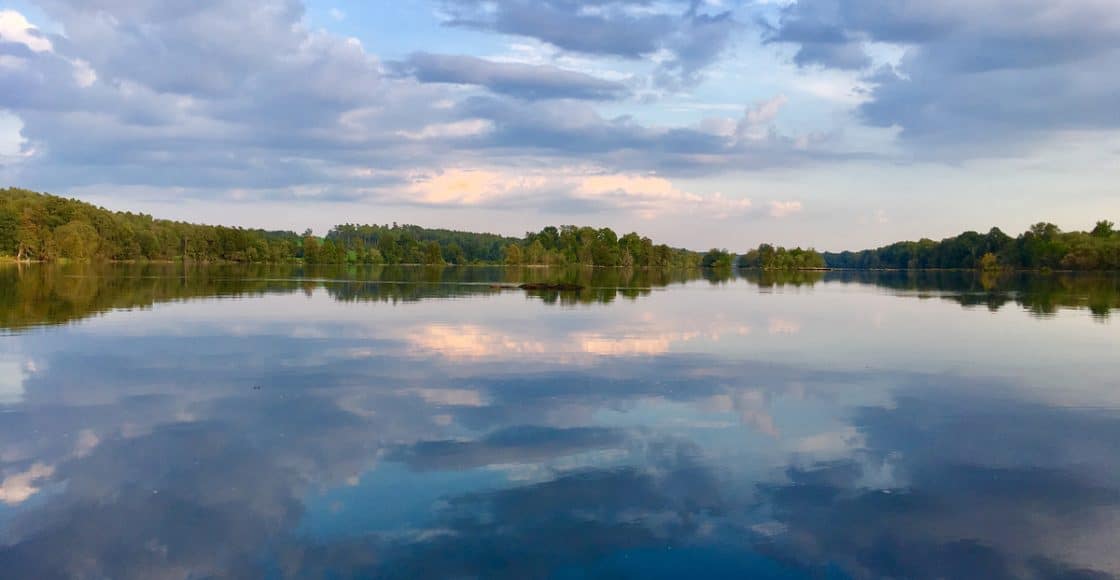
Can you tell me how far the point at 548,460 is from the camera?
501 inches

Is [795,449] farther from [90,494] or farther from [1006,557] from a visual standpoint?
[90,494]

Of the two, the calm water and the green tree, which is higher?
the green tree

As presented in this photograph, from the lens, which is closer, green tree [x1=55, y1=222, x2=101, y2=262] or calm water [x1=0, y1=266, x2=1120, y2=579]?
calm water [x1=0, y1=266, x2=1120, y2=579]

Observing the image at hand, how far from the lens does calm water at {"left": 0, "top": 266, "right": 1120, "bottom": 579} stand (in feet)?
29.7

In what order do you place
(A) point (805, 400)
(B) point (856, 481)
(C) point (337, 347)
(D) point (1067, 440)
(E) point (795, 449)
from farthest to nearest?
(C) point (337, 347)
(A) point (805, 400)
(D) point (1067, 440)
(E) point (795, 449)
(B) point (856, 481)

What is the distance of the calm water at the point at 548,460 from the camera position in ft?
29.7

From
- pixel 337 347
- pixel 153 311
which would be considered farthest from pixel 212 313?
pixel 337 347

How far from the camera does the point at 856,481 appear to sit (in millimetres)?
11883

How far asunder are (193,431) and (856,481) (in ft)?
39.3

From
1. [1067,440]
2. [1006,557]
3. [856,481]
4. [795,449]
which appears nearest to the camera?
[1006,557]

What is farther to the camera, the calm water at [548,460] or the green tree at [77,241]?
the green tree at [77,241]

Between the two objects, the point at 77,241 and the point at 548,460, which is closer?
the point at 548,460

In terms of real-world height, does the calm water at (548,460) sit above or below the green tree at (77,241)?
below

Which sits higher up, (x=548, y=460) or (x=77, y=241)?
(x=77, y=241)
